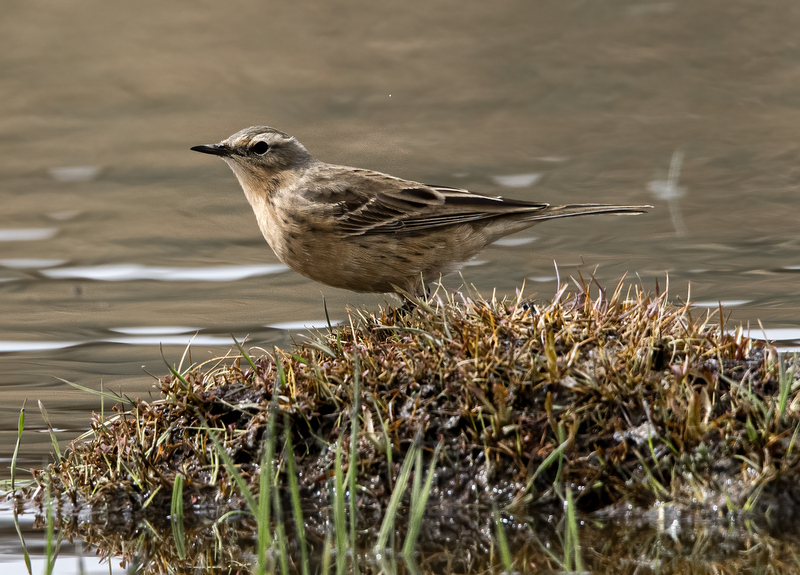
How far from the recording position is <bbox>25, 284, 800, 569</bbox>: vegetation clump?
477 cm

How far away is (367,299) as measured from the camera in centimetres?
1050

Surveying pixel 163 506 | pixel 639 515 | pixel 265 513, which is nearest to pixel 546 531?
pixel 639 515

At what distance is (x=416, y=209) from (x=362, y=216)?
0.40 m

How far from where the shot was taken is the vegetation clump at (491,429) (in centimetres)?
477

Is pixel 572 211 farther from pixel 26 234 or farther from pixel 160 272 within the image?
pixel 26 234

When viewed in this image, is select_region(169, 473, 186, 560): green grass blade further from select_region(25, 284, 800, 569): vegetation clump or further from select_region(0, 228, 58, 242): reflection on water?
select_region(0, 228, 58, 242): reflection on water

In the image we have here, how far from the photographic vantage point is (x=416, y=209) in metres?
7.41

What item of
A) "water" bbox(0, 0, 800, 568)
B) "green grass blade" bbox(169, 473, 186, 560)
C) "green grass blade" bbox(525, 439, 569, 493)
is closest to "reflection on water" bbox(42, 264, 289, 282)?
"water" bbox(0, 0, 800, 568)

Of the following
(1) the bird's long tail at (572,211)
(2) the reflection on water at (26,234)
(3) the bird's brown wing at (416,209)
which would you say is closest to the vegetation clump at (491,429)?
(3) the bird's brown wing at (416,209)

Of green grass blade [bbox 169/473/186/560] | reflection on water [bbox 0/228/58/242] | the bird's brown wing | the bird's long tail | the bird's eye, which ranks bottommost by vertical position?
green grass blade [bbox 169/473/186/560]

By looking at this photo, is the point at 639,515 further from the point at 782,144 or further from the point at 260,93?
the point at 260,93

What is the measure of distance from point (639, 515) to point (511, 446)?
0.62 metres

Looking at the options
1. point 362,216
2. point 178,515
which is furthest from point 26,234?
point 178,515

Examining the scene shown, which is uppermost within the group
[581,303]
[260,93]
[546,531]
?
[260,93]
